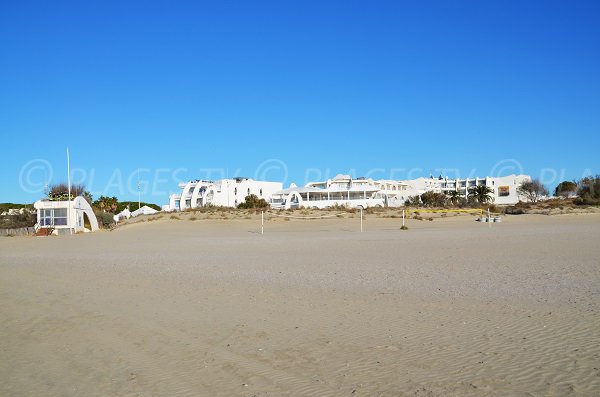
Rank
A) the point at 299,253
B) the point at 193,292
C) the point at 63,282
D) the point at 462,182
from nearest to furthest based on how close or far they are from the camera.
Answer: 1. the point at 193,292
2. the point at 63,282
3. the point at 299,253
4. the point at 462,182

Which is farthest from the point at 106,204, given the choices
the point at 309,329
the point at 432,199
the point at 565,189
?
the point at 565,189

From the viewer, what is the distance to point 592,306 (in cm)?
838

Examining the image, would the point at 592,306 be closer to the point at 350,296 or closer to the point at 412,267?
the point at 350,296

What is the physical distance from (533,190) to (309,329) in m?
102

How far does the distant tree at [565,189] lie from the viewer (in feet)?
323

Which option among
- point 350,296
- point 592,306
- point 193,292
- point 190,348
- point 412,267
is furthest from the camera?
point 412,267

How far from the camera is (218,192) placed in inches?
3120

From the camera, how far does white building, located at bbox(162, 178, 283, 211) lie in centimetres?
6762

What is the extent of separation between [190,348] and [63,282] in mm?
7519

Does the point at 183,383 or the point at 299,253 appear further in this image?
the point at 299,253

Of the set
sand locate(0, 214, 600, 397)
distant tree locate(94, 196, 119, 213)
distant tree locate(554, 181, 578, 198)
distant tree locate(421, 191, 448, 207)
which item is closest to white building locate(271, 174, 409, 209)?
distant tree locate(421, 191, 448, 207)

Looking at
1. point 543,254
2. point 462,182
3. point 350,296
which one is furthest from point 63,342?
point 462,182

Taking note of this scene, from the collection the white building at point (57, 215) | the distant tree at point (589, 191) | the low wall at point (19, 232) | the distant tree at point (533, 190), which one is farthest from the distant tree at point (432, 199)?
the low wall at point (19, 232)

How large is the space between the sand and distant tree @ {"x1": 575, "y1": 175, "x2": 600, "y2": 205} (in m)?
46.3
